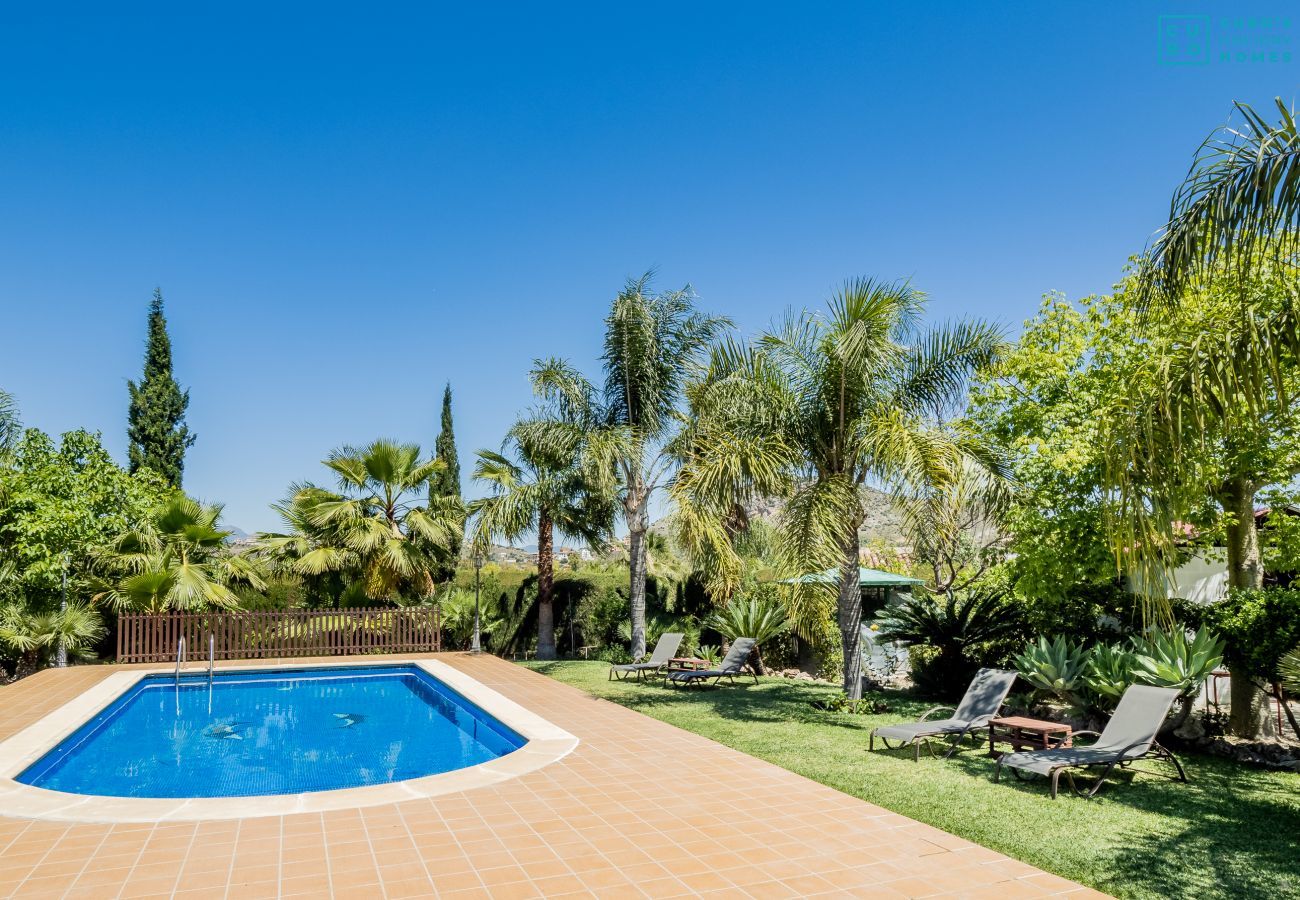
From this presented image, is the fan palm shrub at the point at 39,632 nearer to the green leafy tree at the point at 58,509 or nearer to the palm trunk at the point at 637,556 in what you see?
the green leafy tree at the point at 58,509

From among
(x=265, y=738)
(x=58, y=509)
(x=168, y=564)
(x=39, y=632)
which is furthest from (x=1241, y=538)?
(x=39, y=632)

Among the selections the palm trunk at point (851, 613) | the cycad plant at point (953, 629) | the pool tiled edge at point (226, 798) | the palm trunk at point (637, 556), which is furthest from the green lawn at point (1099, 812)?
the palm trunk at point (637, 556)

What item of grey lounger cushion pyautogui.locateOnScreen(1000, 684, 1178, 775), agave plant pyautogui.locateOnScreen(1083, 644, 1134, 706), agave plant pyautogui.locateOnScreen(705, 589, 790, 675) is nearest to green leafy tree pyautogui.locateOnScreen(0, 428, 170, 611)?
agave plant pyautogui.locateOnScreen(705, 589, 790, 675)

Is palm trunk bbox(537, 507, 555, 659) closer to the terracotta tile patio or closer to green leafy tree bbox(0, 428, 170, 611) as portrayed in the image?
green leafy tree bbox(0, 428, 170, 611)

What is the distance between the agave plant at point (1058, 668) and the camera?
32.0ft

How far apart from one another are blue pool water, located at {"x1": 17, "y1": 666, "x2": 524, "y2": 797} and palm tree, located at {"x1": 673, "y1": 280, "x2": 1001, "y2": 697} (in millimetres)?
4568

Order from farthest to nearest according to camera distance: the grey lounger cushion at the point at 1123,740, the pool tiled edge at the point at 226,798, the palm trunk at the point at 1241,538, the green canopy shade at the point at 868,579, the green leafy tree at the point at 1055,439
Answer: the green canopy shade at the point at 868,579, the green leafy tree at the point at 1055,439, the palm trunk at the point at 1241,538, the grey lounger cushion at the point at 1123,740, the pool tiled edge at the point at 226,798

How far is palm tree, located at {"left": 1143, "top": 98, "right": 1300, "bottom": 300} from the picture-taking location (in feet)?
16.1

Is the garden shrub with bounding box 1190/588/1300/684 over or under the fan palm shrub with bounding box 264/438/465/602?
under

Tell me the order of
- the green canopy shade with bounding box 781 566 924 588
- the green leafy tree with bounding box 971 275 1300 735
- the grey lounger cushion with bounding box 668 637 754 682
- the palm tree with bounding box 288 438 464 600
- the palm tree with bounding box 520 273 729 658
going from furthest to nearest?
the palm tree with bounding box 288 438 464 600, the palm tree with bounding box 520 273 729 658, the grey lounger cushion with bounding box 668 637 754 682, the green canopy shade with bounding box 781 566 924 588, the green leafy tree with bounding box 971 275 1300 735

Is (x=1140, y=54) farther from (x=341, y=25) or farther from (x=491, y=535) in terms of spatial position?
(x=491, y=535)

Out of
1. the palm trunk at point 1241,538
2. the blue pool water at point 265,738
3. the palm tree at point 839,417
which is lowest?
the blue pool water at point 265,738

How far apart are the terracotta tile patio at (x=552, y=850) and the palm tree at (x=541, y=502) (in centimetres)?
1037

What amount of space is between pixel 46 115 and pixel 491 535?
11.0 m
